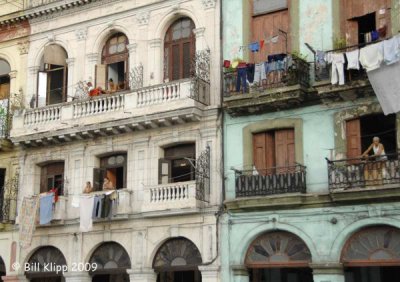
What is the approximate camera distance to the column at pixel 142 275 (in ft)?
83.2

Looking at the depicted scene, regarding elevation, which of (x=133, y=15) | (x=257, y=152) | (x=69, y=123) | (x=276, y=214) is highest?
(x=133, y=15)

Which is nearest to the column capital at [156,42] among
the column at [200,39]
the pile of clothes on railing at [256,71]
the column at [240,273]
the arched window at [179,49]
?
the arched window at [179,49]

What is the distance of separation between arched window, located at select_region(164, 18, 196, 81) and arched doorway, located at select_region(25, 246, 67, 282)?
8.15m

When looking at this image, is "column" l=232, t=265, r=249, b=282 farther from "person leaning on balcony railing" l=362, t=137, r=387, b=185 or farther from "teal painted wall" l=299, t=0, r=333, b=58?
"teal painted wall" l=299, t=0, r=333, b=58

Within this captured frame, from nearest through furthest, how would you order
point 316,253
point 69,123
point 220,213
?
point 316,253, point 220,213, point 69,123

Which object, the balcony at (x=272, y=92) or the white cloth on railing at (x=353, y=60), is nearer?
the white cloth on railing at (x=353, y=60)

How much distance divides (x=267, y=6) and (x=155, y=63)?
489 centimetres

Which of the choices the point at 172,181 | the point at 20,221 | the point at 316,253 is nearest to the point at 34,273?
the point at 20,221

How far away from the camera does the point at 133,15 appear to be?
28.3m

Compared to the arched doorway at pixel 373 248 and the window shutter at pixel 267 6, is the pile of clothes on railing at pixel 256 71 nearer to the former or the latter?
the window shutter at pixel 267 6

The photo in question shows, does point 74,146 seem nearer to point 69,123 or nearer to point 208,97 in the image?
point 69,123

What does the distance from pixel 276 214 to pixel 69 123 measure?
9.34 metres

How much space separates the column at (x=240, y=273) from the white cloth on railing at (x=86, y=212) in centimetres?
576

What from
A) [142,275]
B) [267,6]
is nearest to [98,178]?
[142,275]
